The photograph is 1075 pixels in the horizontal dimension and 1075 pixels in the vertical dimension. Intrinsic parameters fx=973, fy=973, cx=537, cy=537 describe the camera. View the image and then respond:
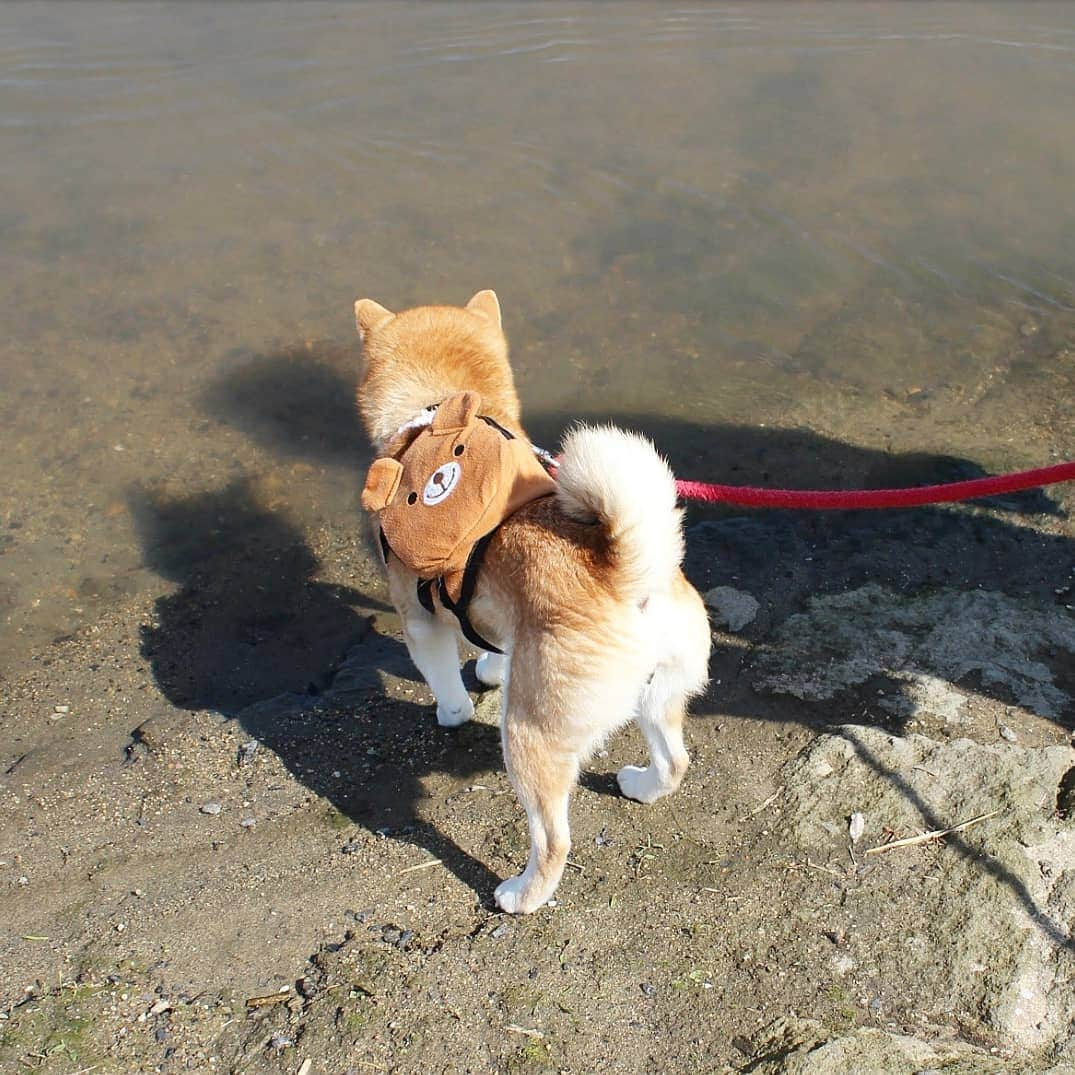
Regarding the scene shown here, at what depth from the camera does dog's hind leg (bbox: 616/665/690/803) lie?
311 centimetres

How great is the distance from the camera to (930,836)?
3.20m

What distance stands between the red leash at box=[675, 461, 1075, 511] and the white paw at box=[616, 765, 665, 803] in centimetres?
101

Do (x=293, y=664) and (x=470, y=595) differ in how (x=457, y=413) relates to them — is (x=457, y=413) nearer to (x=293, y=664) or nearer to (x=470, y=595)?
(x=470, y=595)

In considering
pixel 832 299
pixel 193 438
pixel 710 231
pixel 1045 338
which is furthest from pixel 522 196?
pixel 1045 338

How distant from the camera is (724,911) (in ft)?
10.1

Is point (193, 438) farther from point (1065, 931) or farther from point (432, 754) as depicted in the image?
point (1065, 931)

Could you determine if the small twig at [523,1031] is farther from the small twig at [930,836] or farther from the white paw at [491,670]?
the white paw at [491,670]

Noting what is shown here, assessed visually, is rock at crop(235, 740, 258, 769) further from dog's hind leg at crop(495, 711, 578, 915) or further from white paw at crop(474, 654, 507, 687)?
dog's hind leg at crop(495, 711, 578, 915)

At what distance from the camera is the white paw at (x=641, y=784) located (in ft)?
11.3

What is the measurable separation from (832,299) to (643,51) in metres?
4.50

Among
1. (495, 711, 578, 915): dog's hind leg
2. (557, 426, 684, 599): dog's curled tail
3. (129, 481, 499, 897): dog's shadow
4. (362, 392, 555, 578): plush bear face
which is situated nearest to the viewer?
(557, 426, 684, 599): dog's curled tail

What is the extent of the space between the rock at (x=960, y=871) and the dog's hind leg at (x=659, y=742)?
1.44 ft

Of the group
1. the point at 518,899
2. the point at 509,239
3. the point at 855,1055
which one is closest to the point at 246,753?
the point at 518,899

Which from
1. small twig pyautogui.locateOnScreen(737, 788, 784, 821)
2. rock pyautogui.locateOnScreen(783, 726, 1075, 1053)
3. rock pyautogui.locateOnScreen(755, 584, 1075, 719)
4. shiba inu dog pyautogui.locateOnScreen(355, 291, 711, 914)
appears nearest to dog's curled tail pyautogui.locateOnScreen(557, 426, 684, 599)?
shiba inu dog pyautogui.locateOnScreen(355, 291, 711, 914)
